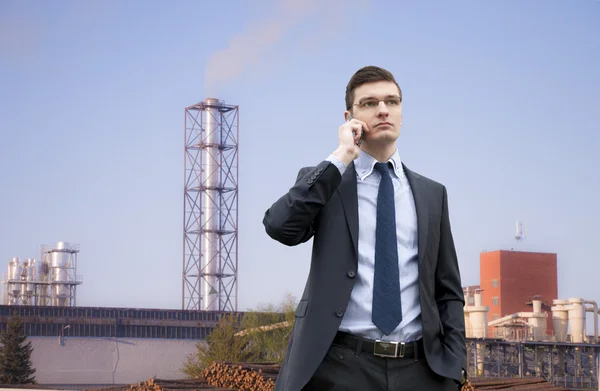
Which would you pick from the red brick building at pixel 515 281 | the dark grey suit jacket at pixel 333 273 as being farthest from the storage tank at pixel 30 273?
the dark grey suit jacket at pixel 333 273

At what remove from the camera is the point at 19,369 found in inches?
2447

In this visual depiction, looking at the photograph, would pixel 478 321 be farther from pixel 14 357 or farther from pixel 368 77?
pixel 368 77

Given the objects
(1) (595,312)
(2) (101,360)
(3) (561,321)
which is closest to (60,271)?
(2) (101,360)

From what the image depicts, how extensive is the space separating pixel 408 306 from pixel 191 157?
92.4 metres

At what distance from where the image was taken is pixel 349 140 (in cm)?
350

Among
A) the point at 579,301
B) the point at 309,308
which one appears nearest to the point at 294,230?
the point at 309,308

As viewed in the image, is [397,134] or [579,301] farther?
[579,301]

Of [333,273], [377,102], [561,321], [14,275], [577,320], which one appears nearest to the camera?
[333,273]

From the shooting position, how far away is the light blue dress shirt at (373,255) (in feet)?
10.8

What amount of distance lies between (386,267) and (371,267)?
0.20 feet

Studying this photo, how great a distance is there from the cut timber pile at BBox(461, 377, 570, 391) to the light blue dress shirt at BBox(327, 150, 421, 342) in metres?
9.90

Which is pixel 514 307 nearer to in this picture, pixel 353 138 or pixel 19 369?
pixel 19 369

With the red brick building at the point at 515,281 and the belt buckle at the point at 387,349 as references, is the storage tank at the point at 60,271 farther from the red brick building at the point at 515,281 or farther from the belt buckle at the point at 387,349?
the belt buckle at the point at 387,349

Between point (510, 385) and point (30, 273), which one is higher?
point (30, 273)
